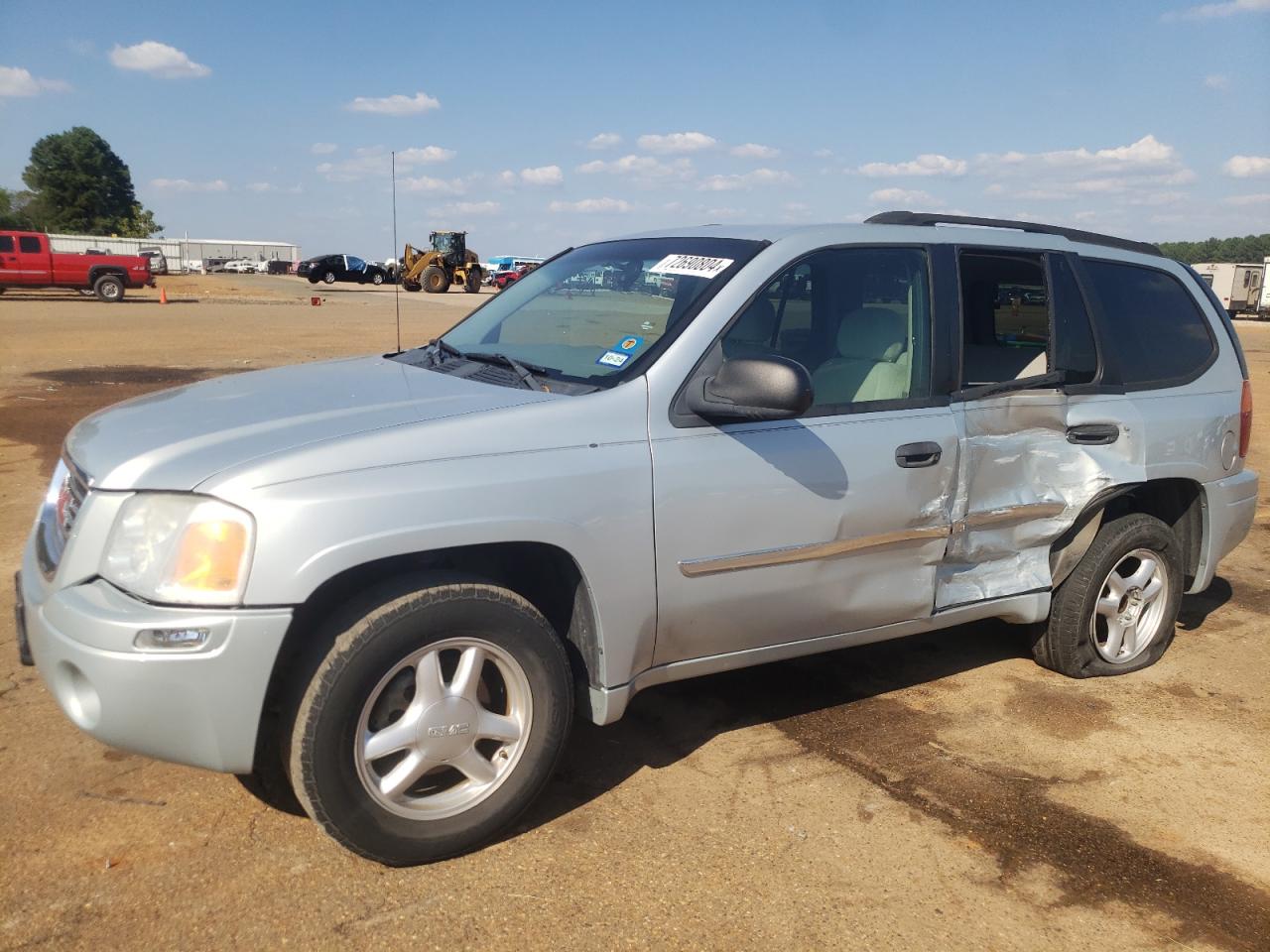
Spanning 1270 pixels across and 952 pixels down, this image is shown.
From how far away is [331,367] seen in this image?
3910 millimetres

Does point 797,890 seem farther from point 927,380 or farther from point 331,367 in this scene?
point 331,367

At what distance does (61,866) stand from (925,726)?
9.56 ft

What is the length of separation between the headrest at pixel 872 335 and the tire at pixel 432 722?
1580mm

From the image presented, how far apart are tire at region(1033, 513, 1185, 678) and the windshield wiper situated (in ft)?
8.04

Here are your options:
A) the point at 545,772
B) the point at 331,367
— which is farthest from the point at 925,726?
the point at 331,367

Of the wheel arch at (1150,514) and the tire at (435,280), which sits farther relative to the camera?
the tire at (435,280)

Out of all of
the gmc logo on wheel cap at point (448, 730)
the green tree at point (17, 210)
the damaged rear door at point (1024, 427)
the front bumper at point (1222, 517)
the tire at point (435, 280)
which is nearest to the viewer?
the gmc logo on wheel cap at point (448, 730)

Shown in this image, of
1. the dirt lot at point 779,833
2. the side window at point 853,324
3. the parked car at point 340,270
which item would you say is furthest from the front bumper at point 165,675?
the parked car at point 340,270

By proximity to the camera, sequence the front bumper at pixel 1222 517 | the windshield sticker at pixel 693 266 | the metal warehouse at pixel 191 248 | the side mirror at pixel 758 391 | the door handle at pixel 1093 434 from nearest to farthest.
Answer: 1. the side mirror at pixel 758 391
2. the windshield sticker at pixel 693 266
3. the door handle at pixel 1093 434
4. the front bumper at pixel 1222 517
5. the metal warehouse at pixel 191 248

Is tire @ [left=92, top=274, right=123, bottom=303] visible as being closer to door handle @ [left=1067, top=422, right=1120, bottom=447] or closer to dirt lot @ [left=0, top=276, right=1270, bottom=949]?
dirt lot @ [left=0, top=276, right=1270, bottom=949]

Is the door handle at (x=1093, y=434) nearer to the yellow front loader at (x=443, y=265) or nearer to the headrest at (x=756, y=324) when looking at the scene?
the headrest at (x=756, y=324)

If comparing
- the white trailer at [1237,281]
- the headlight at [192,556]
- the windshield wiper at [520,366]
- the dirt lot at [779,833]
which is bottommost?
the dirt lot at [779,833]

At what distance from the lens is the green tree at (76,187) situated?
109 m

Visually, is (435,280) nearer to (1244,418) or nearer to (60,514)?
(1244,418)
